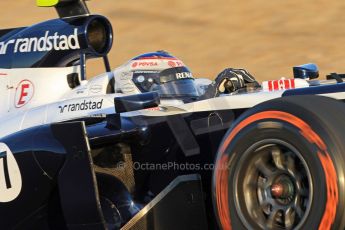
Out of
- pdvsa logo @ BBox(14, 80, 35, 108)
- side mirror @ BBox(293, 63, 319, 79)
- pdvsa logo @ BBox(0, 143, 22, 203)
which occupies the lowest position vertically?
pdvsa logo @ BBox(0, 143, 22, 203)

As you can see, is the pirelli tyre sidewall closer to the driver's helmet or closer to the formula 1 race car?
the formula 1 race car

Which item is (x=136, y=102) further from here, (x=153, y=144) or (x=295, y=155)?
(x=295, y=155)

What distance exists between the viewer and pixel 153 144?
17.0 feet

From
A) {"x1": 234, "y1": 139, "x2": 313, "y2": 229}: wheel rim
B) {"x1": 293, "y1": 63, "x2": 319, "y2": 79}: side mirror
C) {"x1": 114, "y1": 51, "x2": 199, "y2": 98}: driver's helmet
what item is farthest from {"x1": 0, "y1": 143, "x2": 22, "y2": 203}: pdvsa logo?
Answer: {"x1": 293, "y1": 63, "x2": 319, "y2": 79}: side mirror

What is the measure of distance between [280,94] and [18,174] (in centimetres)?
189

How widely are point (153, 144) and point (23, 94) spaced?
7.50 ft

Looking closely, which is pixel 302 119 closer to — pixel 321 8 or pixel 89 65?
pixel 89 65

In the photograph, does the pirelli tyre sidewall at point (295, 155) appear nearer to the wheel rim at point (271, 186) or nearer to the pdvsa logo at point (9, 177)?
the wheel rim at point (271, 186)

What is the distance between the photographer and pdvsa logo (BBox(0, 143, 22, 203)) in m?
5.39

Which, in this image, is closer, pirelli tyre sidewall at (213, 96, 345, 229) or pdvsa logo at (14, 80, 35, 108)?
pirelli tyre sidewall at (213, 96, 345, 229)

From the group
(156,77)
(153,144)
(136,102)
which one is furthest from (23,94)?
(136,102)

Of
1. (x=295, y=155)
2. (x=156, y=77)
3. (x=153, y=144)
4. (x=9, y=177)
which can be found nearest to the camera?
(x=295, y=155)

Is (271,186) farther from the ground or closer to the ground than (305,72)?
closer to the ground

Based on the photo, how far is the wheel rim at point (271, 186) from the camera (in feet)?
13.1
